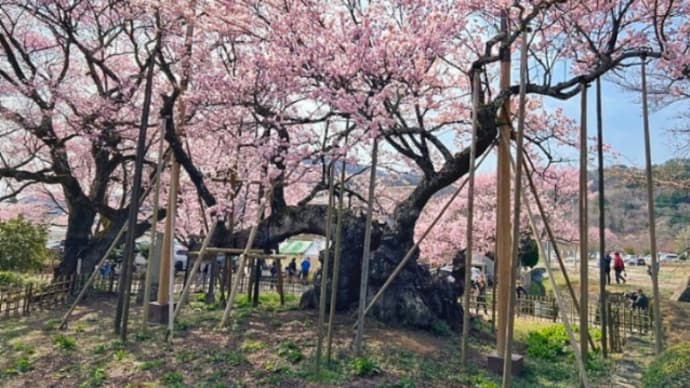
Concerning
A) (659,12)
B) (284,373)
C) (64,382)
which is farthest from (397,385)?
(659,12)

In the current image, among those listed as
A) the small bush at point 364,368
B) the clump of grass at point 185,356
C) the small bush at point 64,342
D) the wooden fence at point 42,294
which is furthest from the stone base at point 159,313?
the small bush at point 364,368

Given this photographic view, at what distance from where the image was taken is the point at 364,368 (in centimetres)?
469

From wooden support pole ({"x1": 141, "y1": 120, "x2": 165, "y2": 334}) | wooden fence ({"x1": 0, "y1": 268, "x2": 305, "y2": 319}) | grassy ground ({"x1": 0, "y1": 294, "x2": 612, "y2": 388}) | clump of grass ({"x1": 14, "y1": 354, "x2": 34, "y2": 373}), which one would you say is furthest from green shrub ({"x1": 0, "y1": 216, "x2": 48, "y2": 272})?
clump of grass ({"x1": 14, "y1": 354, "x2": 34, "y2": 373})

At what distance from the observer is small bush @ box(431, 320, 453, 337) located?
21.9ft

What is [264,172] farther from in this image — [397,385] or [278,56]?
[397,385]

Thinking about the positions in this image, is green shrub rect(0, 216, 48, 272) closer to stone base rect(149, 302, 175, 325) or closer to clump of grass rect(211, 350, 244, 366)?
stone base rect(149, 302, 175, 325)

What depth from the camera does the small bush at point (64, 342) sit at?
576cm

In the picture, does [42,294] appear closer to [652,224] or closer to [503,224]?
[503,224]

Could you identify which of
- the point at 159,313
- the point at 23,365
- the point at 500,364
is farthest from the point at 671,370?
the point at 159,313

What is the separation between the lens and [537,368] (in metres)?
5.64

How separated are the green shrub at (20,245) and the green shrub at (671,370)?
591 inches

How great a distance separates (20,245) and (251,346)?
10994 millimetres

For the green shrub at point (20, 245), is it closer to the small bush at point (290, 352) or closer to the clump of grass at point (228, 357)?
the clump of grass at point (228, 357)

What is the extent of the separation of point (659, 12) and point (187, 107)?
24.3ft
